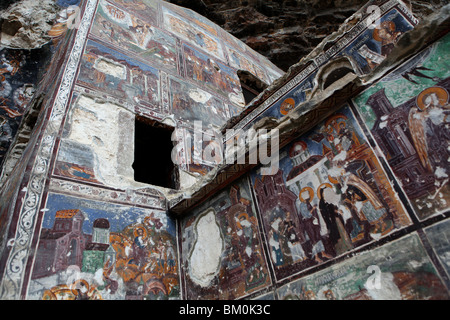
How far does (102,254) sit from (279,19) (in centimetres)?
1115

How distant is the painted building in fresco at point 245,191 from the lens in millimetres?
2271

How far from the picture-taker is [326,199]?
2730 millimetres

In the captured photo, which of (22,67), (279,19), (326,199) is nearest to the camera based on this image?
(326,199)

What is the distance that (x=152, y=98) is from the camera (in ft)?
17.5

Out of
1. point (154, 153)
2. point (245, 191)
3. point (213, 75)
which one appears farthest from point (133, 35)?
point (245, 191)

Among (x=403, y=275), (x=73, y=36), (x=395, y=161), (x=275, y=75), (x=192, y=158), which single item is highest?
(x=275, y=75)

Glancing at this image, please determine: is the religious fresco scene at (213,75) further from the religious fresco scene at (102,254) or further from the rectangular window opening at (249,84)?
the religious fresco scene at (102,254)

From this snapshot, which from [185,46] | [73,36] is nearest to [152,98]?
[73,36]

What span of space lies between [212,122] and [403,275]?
4475 mm

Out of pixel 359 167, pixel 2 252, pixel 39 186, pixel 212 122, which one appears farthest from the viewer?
pixel 212 122

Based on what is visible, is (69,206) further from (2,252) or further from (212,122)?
(212,122)

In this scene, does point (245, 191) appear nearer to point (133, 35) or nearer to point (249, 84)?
point (133, 35)

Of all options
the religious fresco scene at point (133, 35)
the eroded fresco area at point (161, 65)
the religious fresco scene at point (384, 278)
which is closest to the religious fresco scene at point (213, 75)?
the eroded fresco area at point (161, 65)

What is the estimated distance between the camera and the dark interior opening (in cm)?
513
